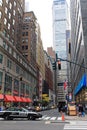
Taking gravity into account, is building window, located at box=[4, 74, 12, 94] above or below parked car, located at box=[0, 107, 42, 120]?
above

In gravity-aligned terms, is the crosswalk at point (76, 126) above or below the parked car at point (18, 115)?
below

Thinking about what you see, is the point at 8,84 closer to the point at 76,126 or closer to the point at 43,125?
the point at 43,125

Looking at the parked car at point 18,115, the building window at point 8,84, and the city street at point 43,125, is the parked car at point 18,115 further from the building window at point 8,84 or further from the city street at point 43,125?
the building window at point 8,84

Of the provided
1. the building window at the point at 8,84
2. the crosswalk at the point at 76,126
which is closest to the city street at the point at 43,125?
the crosswalk at the point at 76,126

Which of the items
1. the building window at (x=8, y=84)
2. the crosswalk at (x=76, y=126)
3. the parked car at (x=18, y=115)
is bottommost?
the crosswalk at (x=76, y=126)

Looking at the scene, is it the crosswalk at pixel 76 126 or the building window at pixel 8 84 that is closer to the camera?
the crosswalk at pixel 76 126

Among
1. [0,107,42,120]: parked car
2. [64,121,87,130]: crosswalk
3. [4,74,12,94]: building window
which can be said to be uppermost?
[4,74,12,94]: building window

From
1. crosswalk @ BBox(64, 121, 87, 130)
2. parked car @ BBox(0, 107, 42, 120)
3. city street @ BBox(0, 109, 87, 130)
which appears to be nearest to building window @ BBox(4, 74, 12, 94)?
parked car @ BBox(0, 107, 42, 120)

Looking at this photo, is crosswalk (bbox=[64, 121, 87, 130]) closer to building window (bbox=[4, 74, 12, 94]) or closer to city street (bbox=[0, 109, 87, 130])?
city street (bbox=[0, 109, 87, 130])

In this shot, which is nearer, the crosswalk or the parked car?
the crosswalk

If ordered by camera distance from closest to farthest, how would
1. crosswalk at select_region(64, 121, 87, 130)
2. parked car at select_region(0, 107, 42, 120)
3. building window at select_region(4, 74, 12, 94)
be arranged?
1. crosswalk at select_region(64, 121, 87, 130)
2. parked car at select_region(0, 107, 42, 120)
3. building window at select_region(4, 74, 12, 94)

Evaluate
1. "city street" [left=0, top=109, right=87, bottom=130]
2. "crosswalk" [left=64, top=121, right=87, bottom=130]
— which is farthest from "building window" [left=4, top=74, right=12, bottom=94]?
"crosswalk" [left=64, top=121, right=87, bottom=130]

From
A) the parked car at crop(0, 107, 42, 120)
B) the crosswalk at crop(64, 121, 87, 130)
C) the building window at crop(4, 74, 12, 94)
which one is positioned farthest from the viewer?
the building window at crop(4, 74, 12, 94)

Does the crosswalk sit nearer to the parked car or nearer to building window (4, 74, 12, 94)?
the parked car
